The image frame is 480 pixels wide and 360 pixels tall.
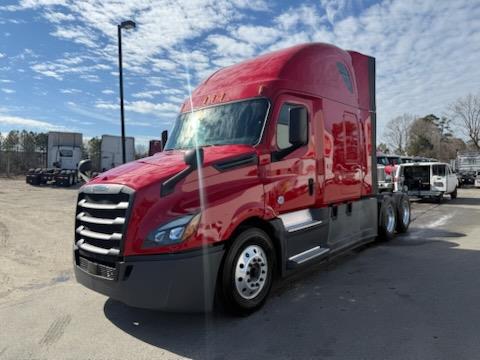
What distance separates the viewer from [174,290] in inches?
156

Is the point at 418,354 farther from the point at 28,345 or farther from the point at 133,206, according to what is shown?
the point at 28,345

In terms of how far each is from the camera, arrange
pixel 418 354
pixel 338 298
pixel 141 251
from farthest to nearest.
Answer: pixel 338 298, pixel 141 251, pixel 418 354

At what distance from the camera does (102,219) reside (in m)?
4.29

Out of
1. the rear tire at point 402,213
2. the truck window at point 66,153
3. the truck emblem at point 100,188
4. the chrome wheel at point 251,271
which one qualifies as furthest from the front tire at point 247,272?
the truck window at point 66,153

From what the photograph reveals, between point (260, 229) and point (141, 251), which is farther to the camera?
point (260, 229)

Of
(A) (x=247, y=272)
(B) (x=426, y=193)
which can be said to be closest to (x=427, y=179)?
(B) (x=426, y=193)

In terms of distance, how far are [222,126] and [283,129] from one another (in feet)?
2.72

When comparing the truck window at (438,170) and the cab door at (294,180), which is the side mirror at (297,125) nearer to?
the cab door at (294,180)

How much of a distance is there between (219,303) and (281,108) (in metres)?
2.58

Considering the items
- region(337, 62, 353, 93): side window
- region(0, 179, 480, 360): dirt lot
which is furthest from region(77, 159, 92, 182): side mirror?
region(337, 62, 353, 93): side window

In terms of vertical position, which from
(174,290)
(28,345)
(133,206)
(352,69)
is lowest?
(28,345)

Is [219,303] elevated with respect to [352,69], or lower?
lower

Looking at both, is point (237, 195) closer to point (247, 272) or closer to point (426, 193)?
point (247, 272)

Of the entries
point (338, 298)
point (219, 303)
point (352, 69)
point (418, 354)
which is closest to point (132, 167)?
point (219, 303)
